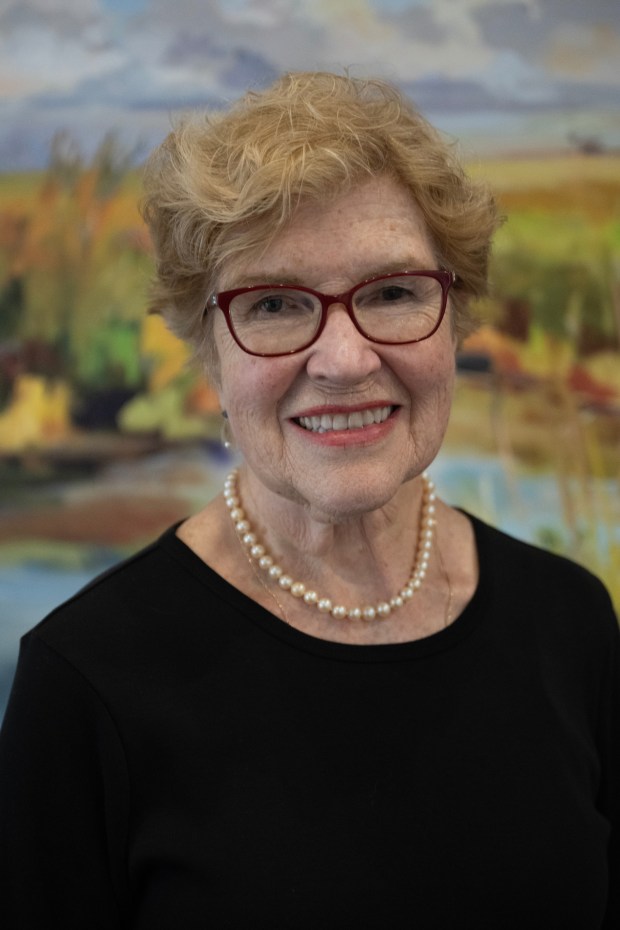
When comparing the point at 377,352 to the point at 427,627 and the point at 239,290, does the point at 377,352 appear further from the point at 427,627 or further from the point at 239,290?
the point at 427,627

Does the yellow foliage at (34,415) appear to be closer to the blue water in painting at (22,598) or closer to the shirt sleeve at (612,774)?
the blue water in painting at (22,598)

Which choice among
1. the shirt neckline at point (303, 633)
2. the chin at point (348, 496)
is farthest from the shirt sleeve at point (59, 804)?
the chin at point (348, 496)

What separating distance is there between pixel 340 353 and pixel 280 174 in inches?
8.2

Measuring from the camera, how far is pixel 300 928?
108cm

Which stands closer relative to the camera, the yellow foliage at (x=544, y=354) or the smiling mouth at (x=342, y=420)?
the smiling mouth at (x=342, y=420)

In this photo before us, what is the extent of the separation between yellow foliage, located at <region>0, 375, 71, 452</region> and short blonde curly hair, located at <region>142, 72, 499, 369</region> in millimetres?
625

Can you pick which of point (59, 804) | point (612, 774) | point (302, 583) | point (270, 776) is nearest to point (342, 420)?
point (302, 583)

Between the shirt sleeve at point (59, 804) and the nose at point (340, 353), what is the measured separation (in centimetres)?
45

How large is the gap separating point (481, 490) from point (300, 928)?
108 centimetres

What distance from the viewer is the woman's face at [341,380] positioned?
1.09 metres

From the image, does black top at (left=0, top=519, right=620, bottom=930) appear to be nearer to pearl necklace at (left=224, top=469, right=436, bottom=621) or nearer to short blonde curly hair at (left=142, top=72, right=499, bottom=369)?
pearl necklace at (left=224, top=469, right=436, bottom=621)

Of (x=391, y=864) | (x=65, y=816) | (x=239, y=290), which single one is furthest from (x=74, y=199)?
(x=391, y=864)

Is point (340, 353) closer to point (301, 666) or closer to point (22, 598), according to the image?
point (301, 666)

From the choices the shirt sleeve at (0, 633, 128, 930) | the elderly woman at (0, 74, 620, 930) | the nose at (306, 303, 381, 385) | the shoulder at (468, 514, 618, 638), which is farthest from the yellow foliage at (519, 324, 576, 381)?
the shirt sleeve at (0, 633, 128, 930)
